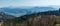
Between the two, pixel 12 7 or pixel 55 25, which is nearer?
pixel 55 25

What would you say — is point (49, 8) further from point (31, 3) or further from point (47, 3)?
point (31, 3)

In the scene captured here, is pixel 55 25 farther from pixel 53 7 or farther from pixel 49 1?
pixel 49 1

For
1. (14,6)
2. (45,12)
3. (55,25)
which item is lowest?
(55,25)

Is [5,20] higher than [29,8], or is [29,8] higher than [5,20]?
[29,8]

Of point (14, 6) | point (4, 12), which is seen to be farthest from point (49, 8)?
point (4, 12)

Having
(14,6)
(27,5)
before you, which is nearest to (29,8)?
(27,5)

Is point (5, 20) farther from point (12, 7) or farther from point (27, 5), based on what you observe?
point (27, 5)

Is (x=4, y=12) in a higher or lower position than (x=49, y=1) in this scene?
lower

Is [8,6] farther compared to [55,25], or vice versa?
[8,6]
